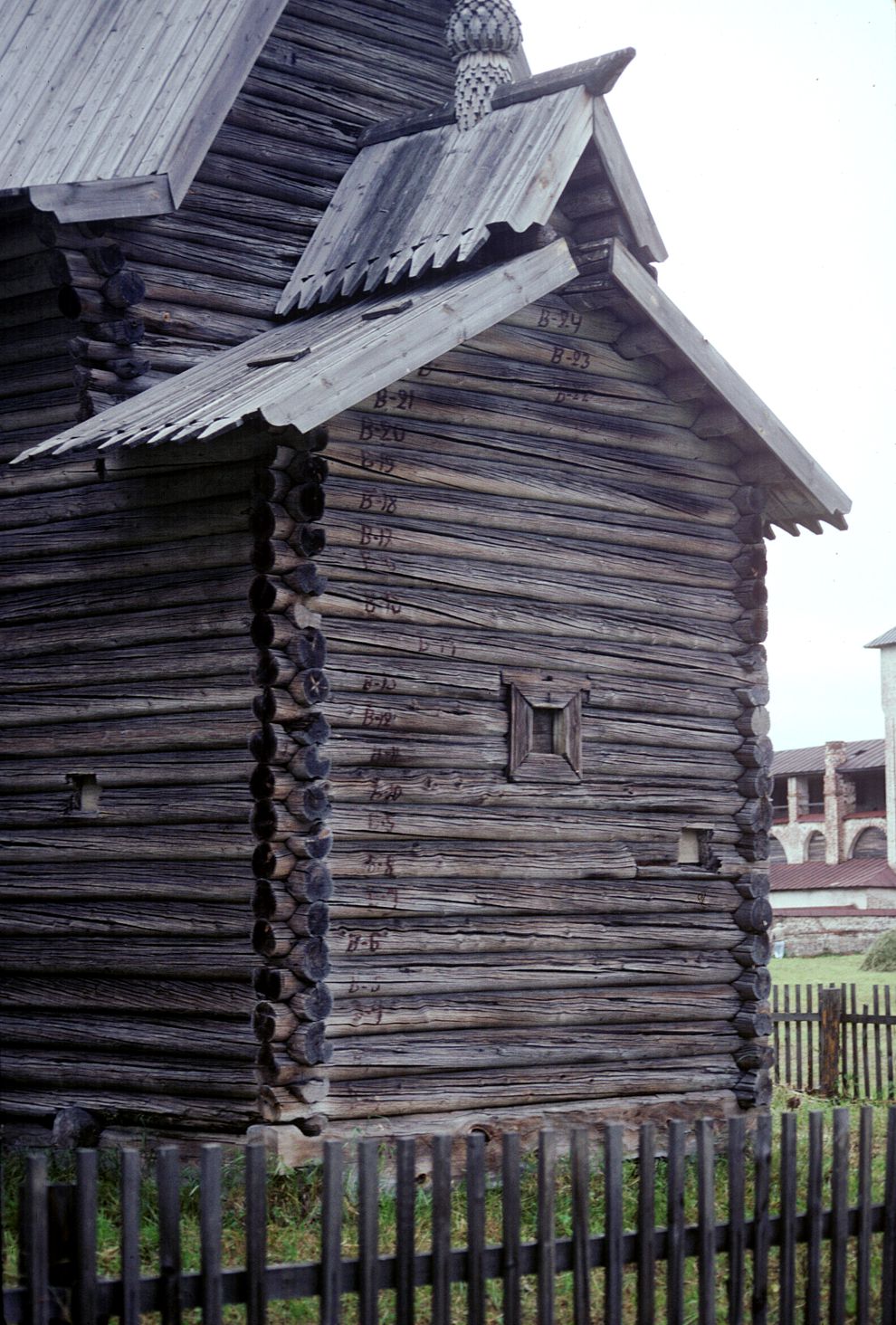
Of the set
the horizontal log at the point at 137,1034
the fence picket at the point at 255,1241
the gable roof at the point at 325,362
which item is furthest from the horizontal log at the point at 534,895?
the fence picket at the point at 255,1241

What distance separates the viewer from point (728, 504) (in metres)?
13.2

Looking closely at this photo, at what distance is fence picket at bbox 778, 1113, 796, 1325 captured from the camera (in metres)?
7.82

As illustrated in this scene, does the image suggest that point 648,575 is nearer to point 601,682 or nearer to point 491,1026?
point 601,682

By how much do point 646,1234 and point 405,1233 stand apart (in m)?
1.29

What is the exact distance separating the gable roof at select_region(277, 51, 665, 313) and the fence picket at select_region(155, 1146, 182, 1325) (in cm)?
676

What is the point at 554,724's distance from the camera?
38.9ft

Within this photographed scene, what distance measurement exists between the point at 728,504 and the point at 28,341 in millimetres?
5265

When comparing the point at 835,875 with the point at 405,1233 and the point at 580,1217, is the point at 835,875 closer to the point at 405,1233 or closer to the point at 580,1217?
the point at 580,1217

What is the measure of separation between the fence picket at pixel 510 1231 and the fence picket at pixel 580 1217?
0.99 feet

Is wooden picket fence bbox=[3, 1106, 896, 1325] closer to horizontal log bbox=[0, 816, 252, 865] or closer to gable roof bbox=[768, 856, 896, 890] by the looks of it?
horizontal log bbox=[0, 816, 252, 865]

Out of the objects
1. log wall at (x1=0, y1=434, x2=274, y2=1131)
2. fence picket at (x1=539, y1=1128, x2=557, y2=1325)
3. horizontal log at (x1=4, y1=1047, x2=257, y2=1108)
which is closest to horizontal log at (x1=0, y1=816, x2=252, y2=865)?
log wall at (x1=0, y1=434, x2=274, y2=1131)

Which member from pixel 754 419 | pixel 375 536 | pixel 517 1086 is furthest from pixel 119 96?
pixel 517 1086

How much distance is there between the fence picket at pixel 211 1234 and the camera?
609 centimetres

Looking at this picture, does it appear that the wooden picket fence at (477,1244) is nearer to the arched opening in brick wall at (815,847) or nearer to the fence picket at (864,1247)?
the fence picket at (864,1247)
